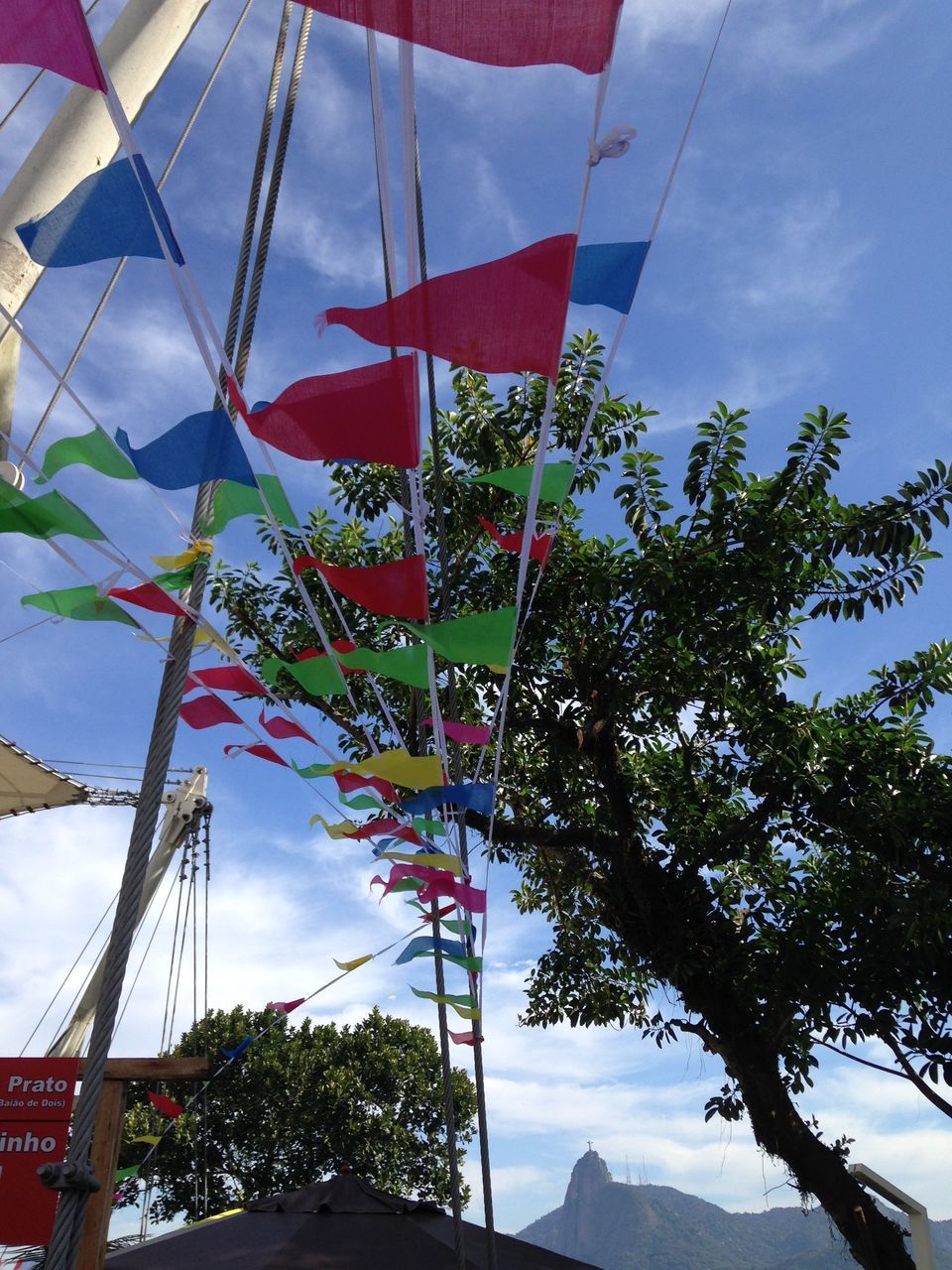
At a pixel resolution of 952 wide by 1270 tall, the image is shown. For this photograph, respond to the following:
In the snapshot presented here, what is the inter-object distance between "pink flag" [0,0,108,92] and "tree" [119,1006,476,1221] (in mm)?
22139

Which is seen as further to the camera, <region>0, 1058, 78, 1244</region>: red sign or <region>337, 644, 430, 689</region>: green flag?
<region>0, 1058, 78, 1244</region>: red sign

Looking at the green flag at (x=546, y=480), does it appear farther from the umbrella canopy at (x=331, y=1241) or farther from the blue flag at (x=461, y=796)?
the umbrella canopy at (x=331, y=1241)

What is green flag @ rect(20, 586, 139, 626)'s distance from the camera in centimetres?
363

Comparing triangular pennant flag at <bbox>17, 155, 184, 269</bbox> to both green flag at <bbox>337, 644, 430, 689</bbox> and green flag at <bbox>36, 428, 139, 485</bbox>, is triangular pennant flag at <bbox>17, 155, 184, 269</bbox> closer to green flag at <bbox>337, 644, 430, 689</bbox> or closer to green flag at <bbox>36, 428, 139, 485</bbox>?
green flag at <bbox>36, 428, 139, 485</bbox>

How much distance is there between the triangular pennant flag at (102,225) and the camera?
211cm

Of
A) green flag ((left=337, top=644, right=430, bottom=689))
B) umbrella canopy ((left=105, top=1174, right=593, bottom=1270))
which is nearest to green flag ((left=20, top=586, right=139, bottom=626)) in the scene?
green flag ((left=337, top=644, right=430, bottom=689))

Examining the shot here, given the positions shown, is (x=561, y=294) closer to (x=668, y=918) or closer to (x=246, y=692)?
(x=246, y=692)

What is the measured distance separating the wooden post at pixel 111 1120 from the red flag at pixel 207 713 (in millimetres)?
1611

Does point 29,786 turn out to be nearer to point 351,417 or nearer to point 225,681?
point 225,681

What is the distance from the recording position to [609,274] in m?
2.37

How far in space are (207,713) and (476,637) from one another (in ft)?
7.26

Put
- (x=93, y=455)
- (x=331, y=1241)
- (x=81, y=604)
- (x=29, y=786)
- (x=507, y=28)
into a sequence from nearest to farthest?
1. (x=507, y=28)
2. (x=93, y=455)
3. (x=81, y=604)
4. (x=331, y=1241)
5. (x=29, y=786)

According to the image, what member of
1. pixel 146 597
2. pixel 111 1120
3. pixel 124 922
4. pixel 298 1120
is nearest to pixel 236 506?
pixel 146 597

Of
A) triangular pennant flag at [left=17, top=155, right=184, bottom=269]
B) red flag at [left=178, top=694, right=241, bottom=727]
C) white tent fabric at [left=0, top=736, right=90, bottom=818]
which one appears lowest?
triangular pennant flag at [left=17, top=155, right=184, bottom=269]
